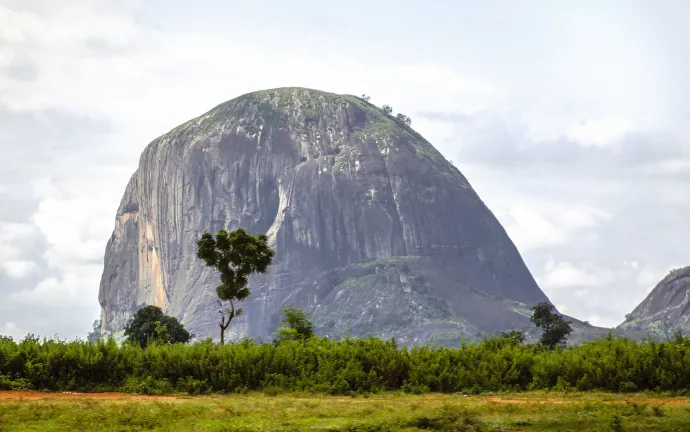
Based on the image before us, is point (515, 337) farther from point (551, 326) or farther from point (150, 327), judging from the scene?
point (551, 326)

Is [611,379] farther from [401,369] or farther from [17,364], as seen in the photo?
[17,364]

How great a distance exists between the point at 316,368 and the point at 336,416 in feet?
37.7

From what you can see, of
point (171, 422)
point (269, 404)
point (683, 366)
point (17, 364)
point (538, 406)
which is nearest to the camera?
point (171, 422)

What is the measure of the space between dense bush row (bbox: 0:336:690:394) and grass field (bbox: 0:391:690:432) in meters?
5.03

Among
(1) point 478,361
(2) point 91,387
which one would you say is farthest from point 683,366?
(2) point 91,387

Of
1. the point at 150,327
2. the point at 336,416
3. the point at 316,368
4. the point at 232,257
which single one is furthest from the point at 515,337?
the point at 150,327

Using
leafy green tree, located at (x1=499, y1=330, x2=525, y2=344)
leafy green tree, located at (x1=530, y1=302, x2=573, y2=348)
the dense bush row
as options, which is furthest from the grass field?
leafy green tree, located at (x1=530, y1=302, x2=573, y2=348)

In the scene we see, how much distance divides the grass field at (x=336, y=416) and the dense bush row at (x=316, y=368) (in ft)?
16.5

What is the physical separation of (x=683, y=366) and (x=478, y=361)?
785cm

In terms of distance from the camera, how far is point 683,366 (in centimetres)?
3638

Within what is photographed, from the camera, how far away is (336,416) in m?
28.8

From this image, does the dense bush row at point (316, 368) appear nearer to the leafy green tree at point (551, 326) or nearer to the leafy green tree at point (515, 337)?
the leafy green tree at point (515, 337)

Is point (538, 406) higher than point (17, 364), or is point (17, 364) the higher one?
point (17, 364)

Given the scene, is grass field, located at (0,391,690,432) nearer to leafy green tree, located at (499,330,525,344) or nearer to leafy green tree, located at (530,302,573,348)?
leafy green tree, located at (499,330,525,344)
